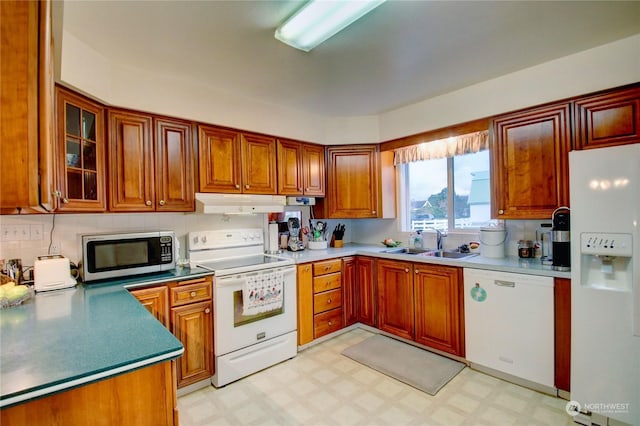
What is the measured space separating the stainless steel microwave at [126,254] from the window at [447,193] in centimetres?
270

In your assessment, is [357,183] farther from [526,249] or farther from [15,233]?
[15,233]

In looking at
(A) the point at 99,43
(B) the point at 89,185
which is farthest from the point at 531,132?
(B) the point at 89,185

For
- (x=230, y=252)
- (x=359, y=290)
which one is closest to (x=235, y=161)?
(x=230, y=252)

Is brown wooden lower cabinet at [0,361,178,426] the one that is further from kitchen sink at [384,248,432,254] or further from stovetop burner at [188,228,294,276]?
kitchen sink at [384,248,432,254]

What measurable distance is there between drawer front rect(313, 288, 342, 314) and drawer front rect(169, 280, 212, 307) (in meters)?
1.12

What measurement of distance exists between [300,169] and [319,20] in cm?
189

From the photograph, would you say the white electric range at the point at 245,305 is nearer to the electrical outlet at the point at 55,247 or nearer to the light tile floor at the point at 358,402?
the light tile floor at the point at 358,402

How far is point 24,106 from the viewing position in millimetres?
612

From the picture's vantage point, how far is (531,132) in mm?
2498

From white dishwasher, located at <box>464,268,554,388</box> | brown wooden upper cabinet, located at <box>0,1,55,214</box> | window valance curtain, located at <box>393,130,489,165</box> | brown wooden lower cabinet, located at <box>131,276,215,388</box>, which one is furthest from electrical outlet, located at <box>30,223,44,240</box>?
window valance curtain, located at <box>393,130,489,165</box>

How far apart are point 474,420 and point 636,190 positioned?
1729 mm

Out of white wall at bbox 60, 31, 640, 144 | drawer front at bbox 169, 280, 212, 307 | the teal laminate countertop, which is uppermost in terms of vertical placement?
white wall at bbox 60, 31, 640, 144

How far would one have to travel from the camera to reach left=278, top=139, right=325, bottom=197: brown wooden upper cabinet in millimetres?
3307

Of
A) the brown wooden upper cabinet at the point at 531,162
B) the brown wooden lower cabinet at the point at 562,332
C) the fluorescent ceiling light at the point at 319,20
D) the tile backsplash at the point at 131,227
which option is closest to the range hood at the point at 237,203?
the tile backsplash at the point at 131,227
